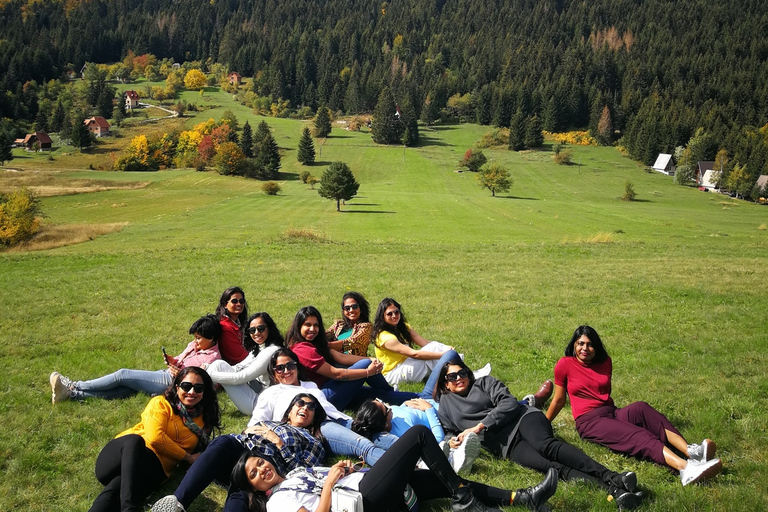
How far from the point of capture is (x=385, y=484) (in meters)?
4.50

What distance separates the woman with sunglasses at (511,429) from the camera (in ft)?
16.7

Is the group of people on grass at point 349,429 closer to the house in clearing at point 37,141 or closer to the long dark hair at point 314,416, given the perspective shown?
the long dark hair at point 314,416

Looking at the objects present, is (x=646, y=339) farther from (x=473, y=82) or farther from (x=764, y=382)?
(x=473, y=82)

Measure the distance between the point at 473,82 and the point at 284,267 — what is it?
173578mm

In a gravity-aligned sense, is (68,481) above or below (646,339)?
below

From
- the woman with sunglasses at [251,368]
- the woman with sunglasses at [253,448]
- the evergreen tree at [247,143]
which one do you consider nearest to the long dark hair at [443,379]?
the woman with sunglasses at [253,448]

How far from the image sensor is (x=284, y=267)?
68.5ft

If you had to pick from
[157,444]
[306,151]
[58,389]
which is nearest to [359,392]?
[157,444]

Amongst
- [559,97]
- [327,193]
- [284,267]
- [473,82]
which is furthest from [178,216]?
[473,82]

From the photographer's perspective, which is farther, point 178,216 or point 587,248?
point 178,216

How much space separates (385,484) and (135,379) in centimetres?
513

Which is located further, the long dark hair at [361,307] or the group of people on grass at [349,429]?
the long dark hair at [361,307]

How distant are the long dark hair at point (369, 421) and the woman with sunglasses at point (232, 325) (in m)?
2.74

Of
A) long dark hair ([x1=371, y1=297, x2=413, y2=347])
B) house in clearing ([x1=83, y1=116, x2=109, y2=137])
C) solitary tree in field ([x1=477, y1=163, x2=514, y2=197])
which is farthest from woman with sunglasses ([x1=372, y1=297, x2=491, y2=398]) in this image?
house in clearing ([x1=83, y1=116, x2=109, y2=137])
